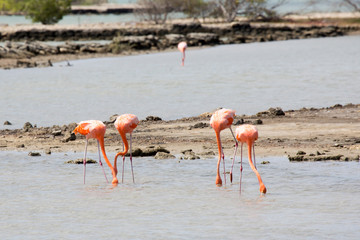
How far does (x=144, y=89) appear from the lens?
74.1ft

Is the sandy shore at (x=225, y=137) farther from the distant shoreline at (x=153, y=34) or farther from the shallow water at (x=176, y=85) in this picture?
the distant shoreline at (x=153, y=34)

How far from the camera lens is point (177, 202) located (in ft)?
29.5

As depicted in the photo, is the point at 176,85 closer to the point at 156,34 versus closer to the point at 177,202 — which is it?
the point at 177,202

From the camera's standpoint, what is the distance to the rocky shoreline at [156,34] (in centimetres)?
4241

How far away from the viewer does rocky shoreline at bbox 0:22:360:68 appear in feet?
139

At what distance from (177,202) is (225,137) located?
13.8 feet

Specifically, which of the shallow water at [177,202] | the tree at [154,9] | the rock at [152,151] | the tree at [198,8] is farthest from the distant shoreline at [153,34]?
the shallow water at [177,202]

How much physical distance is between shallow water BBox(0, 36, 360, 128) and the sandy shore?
171 cm

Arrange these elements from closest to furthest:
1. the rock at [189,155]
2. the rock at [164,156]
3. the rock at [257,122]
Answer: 1. the rock at [189,155]
2. the rock at [164,156]
3. the rock at [257,122]

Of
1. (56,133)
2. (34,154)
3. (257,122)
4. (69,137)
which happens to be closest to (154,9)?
(257,122)

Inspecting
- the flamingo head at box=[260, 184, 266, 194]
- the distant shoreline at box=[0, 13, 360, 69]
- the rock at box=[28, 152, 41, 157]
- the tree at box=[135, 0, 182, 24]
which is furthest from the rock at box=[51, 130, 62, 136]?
the tree at box=[135, 0, 182, 24]

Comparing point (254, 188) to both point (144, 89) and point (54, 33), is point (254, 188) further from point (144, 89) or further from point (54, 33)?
point (54, 33)

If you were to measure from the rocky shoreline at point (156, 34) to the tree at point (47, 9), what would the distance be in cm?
632

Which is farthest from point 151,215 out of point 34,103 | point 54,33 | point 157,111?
point 54,33
